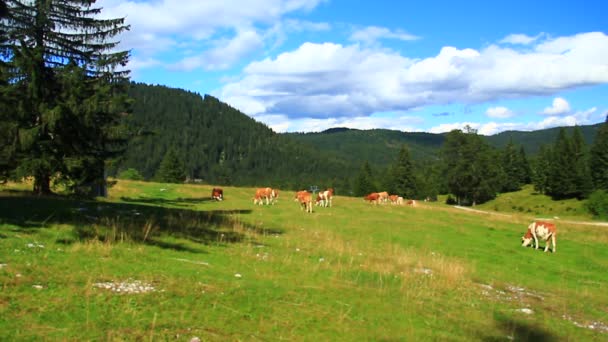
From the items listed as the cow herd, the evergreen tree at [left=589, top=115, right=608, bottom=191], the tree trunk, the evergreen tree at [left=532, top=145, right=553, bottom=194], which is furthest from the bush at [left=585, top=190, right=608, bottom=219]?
the tree trunk

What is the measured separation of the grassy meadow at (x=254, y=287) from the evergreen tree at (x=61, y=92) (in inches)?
286

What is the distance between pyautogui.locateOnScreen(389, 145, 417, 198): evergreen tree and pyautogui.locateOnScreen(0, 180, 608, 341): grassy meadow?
92.6 meters

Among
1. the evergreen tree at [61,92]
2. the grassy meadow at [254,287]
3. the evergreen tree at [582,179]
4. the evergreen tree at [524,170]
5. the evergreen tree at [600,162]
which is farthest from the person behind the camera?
the evergreen tree at [524,170]

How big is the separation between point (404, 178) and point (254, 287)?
107751mm

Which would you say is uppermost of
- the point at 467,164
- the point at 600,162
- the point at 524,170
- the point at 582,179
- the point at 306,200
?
the point at 600,162

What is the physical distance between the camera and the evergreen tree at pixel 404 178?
114 m

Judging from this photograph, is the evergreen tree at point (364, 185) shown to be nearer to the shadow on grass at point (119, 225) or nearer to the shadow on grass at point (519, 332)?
the shadow on grass at point (119, 225)

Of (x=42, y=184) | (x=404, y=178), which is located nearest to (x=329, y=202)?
(x=42, y=184)

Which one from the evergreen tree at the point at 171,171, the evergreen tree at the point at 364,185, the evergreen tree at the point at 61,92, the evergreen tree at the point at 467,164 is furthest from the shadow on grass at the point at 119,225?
the evergreen tree at the point at 364,185

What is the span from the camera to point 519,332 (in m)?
9.98

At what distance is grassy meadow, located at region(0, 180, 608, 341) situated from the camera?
754 centimetres

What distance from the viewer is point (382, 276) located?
13734 mm

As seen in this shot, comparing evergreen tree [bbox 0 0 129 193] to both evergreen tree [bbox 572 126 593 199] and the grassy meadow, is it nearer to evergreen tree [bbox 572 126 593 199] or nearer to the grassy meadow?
the grassy meadow

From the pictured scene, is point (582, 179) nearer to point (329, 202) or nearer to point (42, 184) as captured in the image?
point (329, 202)
